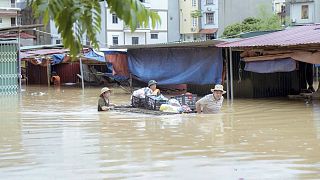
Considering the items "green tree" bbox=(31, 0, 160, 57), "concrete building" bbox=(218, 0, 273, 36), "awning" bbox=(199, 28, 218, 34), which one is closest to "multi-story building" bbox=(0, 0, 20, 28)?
"awning" bbox=(199, 28, 218, 34)

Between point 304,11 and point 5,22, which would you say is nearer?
point 5,22

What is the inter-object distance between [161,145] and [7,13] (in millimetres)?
42582

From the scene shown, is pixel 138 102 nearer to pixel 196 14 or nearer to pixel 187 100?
pixel 187 100

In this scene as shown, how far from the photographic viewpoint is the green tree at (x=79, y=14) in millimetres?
2113

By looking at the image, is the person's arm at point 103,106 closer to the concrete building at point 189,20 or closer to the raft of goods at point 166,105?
the raft of goods at point 166,105

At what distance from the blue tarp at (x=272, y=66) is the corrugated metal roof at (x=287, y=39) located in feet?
2.90

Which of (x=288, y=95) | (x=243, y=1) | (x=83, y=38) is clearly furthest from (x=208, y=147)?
(x=243, y=1)

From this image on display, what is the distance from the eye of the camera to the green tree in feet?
6.93

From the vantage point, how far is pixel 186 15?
204 feet

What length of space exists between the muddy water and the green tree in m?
4.25

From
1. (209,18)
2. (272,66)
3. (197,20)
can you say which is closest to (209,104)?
(272,66)

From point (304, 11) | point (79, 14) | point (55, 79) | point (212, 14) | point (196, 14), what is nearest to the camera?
point (79, 14)

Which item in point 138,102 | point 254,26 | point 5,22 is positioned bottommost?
point 138,102

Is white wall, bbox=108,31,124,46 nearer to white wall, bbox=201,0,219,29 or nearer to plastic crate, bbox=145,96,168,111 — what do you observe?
white wall, bbox=201,0,219,29
